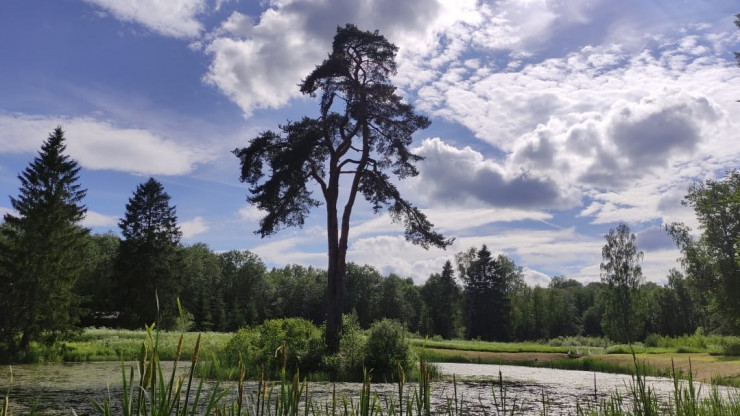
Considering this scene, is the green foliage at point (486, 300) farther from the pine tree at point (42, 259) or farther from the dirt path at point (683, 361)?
the pine tree at point (42, 259)

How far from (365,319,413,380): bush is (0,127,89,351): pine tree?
13.7 metres

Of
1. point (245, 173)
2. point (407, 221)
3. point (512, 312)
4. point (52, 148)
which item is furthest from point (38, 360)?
point (512, 312)

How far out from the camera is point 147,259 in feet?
161

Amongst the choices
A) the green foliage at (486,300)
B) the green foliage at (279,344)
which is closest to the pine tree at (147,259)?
the green foliage at (279,344)

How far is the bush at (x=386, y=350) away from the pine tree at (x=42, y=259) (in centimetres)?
1371

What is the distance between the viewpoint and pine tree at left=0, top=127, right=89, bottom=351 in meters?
20.5

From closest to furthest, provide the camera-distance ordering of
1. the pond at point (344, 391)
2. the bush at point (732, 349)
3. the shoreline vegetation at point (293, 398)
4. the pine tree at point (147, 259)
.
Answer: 1. the shoreline vegetation at point (293, 398)
2. the pond at point (344, 391)
3. the bush at point (732, 349)
4. the pine tree at point (147, 259)

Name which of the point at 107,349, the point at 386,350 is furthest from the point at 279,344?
the point at 107,349

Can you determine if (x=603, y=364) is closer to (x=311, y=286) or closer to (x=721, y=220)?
(x=721, y=220)

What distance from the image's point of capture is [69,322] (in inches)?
876

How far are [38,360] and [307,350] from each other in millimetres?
11225

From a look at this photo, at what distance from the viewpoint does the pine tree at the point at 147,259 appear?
4744cm

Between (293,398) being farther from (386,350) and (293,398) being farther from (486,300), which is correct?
(486,300)

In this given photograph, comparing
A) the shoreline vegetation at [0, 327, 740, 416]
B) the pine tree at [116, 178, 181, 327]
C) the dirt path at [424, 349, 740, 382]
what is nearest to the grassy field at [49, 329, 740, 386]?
the dirt path at [424, 349, 740, 382]
